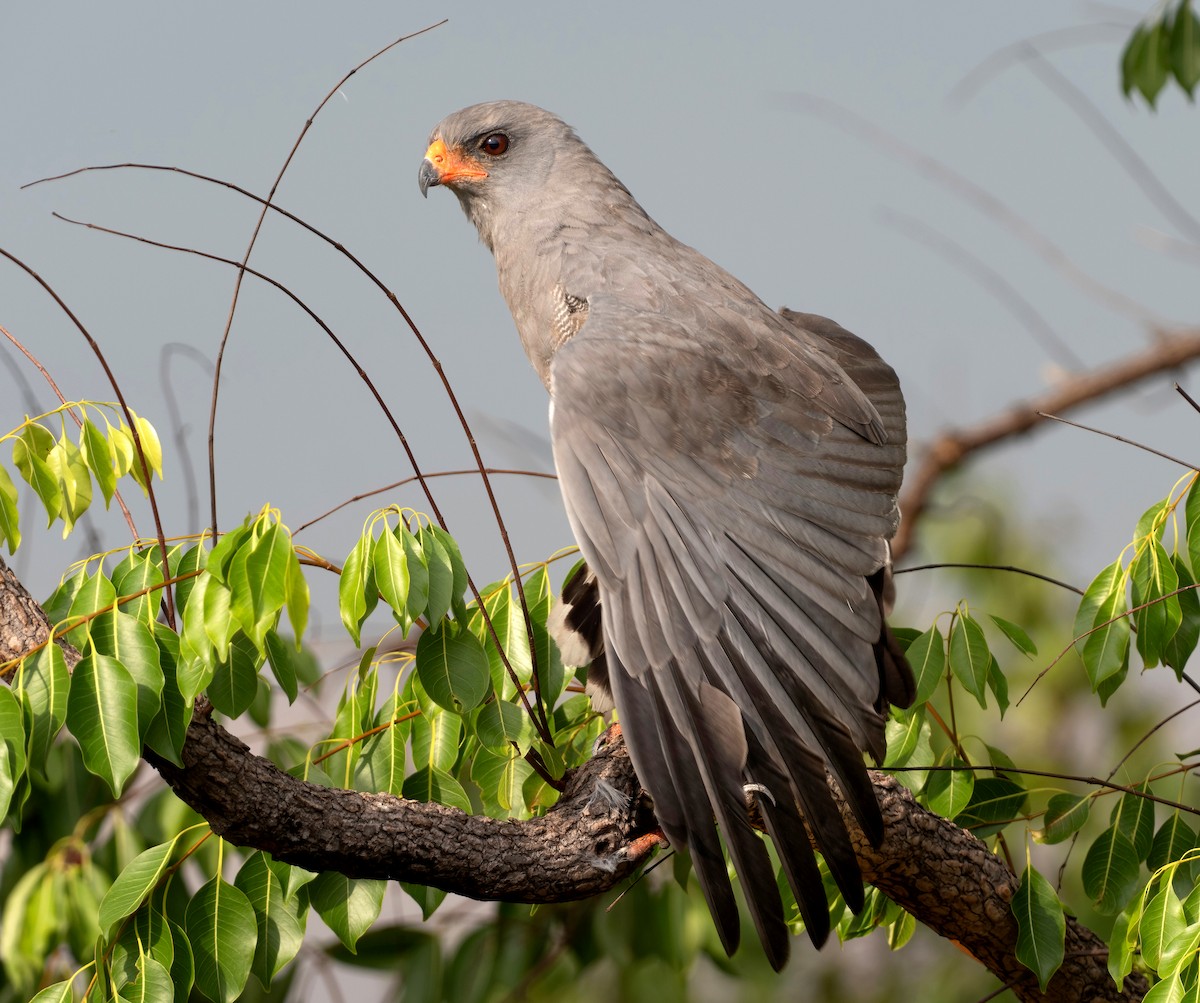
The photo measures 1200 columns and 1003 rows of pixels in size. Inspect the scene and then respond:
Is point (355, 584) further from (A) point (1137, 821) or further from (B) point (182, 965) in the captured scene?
(A) point (1137, 821)

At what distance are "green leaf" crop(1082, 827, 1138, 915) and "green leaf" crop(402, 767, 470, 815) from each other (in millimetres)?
1205

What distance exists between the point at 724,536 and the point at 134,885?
3.94ft

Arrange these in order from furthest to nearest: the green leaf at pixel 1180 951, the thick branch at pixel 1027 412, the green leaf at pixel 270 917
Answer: the thick branch at pixel 1027 412 < the green leaf at pixel 270 917 < the green leaf at pixel 1180 951

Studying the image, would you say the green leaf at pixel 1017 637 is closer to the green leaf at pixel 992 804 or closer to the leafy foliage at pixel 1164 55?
the green leaf at pixel 992 804

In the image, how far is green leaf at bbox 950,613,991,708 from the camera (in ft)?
7.91

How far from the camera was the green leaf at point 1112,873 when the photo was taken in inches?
92.6

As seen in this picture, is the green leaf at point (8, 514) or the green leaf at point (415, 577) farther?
the green leaf at point (8, 514)

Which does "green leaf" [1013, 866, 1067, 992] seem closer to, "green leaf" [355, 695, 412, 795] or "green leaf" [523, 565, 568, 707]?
"green leaf" [523, 565, 568, 707]

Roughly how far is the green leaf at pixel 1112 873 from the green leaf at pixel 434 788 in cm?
120

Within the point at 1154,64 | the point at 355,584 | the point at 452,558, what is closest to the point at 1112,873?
the point at 452,558

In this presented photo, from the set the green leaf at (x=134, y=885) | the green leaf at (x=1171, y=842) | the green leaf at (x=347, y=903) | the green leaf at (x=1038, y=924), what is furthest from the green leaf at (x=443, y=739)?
the green leaf at (x=1171, y=842)

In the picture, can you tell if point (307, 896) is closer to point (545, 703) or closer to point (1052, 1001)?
point (545, 703)

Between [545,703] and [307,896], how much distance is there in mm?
552

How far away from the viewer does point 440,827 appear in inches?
81.3
